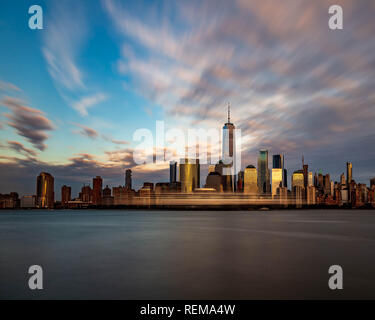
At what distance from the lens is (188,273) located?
20.8m

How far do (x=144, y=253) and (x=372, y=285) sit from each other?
68.3 ft

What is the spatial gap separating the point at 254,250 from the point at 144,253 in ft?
40.2

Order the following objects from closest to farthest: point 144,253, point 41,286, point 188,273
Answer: point 41,286
point 188,273
point 144,253

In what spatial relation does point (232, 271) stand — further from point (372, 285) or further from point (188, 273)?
point (372, 285)
